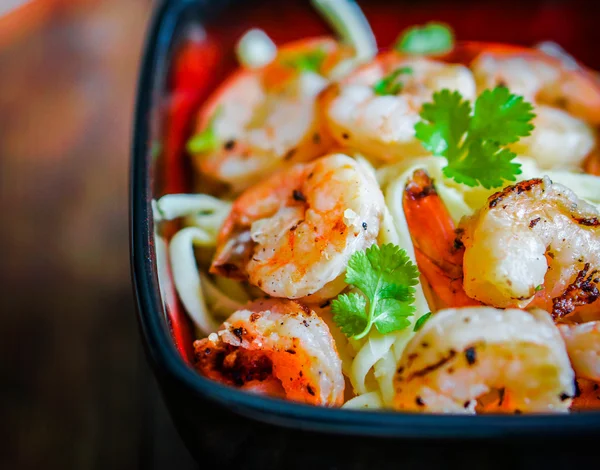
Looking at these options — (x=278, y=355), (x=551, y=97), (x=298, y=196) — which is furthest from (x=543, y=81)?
(x=278, y=355)

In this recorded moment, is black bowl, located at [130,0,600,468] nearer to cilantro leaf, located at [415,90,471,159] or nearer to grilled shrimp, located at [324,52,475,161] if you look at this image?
grilled shrimp, located at [324,52,475,161]

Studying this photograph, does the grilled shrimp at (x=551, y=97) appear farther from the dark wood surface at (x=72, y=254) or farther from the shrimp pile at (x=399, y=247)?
the dark wood surface at (x=72, y=254)

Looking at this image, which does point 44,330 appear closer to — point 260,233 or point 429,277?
point 260,233

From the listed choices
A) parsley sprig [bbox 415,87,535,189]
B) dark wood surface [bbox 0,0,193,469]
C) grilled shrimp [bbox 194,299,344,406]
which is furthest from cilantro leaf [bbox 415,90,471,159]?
dark wood surface [bbox 0,0,193,469]

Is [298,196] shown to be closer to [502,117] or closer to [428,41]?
[502,117]

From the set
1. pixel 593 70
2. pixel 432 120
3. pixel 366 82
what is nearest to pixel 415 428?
pixel 432 120

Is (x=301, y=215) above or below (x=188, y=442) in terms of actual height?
above
